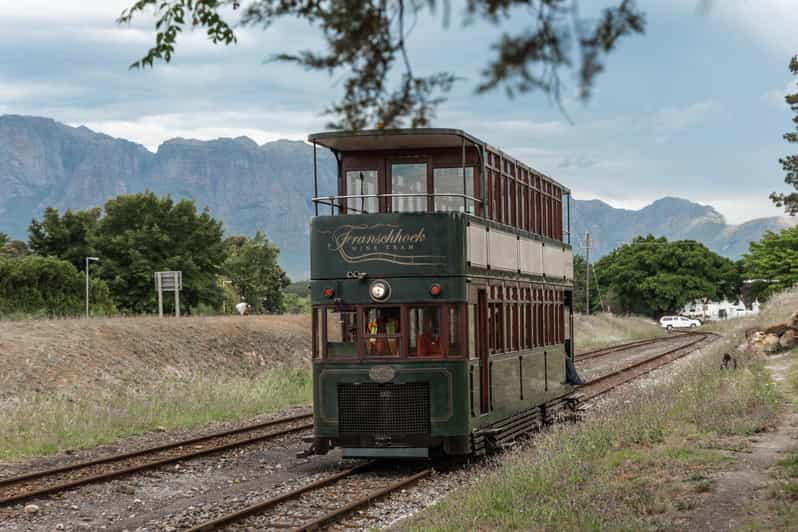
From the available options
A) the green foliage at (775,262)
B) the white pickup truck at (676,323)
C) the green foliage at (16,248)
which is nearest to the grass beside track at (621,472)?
the green foliage at (775,262)

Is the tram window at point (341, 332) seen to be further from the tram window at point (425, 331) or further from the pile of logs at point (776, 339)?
the pile of logs at point (776, 339)

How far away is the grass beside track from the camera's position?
10414mm

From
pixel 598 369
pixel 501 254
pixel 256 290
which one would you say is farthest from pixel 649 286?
pixel 501 254

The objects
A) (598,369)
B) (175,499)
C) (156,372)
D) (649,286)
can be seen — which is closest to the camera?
(175,499)

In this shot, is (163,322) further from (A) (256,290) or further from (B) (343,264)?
(A) (256,290)

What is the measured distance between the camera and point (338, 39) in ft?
23.1

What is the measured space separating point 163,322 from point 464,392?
25520mm

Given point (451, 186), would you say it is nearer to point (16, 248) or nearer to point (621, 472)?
point (621, 472)

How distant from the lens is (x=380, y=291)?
1506 cm

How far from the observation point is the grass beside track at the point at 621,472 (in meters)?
10.4

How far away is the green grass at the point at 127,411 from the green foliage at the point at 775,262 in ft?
226

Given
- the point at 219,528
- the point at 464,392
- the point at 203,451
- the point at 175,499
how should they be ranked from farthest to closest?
1. the point at 203,451
2. the point at 464,392
3. the point at 175,499
4. the point at 219,528

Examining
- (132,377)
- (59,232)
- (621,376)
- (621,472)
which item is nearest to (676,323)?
(59,232)

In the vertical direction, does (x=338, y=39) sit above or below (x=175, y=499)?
above
